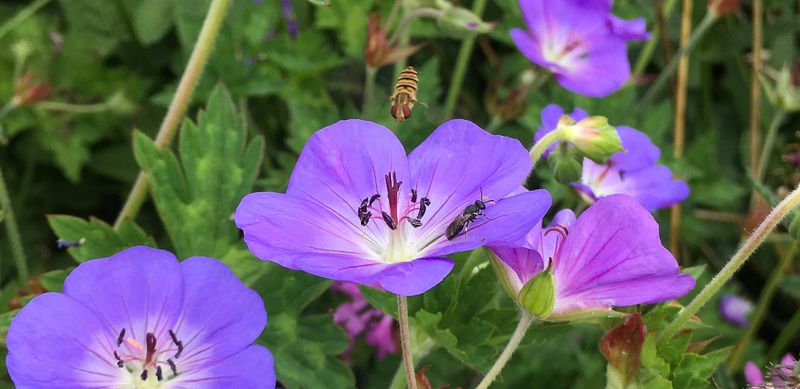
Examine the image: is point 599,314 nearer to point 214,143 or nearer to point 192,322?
point 192,322

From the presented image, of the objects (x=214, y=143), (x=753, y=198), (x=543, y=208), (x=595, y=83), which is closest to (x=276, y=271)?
(x=214, y=143)

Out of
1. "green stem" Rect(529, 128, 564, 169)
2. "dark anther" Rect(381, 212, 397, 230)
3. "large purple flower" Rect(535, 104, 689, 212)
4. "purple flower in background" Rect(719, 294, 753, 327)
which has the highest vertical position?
"green stem" Rect(529, 128, 564, 169)

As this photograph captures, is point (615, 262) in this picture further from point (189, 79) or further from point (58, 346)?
point (189, 79)

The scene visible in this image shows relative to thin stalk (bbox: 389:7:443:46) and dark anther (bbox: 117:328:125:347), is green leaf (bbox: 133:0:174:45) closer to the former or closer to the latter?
thin stalk (bbox: 389:7:443:46)

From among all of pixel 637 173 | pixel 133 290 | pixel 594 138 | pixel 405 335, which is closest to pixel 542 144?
pixel 594 138

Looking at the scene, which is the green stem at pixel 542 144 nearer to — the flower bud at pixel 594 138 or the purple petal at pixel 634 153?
the flower bud at pixel 594 138

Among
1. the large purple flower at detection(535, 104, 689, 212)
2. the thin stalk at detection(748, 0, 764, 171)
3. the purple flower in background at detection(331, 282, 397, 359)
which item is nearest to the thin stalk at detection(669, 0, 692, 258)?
the thin stalk at detection(748, 0, 764, 171)

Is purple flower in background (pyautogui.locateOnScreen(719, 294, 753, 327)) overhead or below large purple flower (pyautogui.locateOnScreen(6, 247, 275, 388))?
below
